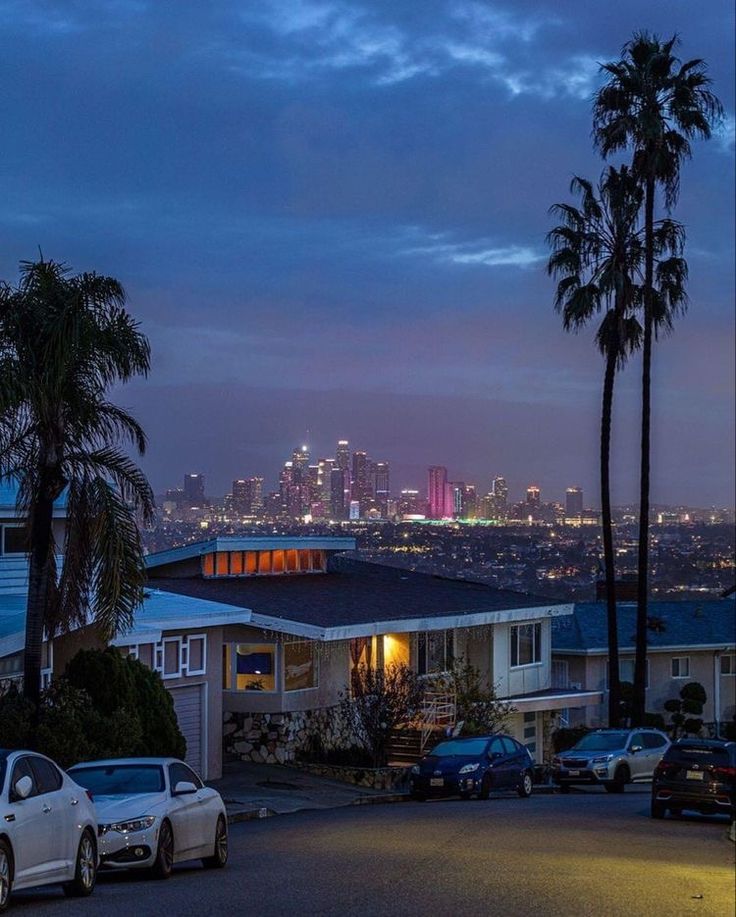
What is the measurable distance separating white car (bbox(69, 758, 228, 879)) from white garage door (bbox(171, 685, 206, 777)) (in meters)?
17.9

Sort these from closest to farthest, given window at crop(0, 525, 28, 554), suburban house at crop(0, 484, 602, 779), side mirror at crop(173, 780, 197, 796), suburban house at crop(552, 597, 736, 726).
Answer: side mirror at crop(173, 780, 197, 796)
window at crop(0, 525, 28, 554)
suburban house at crop(0, 484, 602, 779)
suburban house at crop(552, 597, 736, 726)

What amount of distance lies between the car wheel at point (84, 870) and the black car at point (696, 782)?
14.4 metres

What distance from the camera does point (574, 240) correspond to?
50.4 m

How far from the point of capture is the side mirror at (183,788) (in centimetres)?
1852

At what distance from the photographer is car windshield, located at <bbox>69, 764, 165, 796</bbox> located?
18656mm

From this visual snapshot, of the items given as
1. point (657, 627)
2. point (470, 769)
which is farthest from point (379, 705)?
point (657, 627)

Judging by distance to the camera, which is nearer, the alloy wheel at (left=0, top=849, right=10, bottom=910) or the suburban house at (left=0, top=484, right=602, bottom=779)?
the alloy wheel at (left=0, top=849, right=10, bottom=910)

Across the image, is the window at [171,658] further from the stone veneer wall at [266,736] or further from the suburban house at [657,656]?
the suburban house at [657,656]

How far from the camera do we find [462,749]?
35.0m

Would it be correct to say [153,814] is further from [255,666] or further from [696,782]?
[255,666]

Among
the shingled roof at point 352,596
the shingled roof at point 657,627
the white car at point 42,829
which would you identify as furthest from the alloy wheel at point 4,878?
the shingled roof at point 657,627

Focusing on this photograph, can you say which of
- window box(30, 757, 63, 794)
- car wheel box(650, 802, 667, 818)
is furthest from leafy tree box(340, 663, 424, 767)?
window box(30, 757, 63, 794)

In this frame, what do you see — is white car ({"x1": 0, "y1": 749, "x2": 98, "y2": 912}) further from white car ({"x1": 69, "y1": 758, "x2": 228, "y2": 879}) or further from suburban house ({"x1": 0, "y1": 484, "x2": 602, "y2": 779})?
suburban house ({"x1": 0, "y1": 484, "x2": 602, "y2": 779})

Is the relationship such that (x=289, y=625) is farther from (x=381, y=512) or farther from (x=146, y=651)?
(x=381, y=512)
